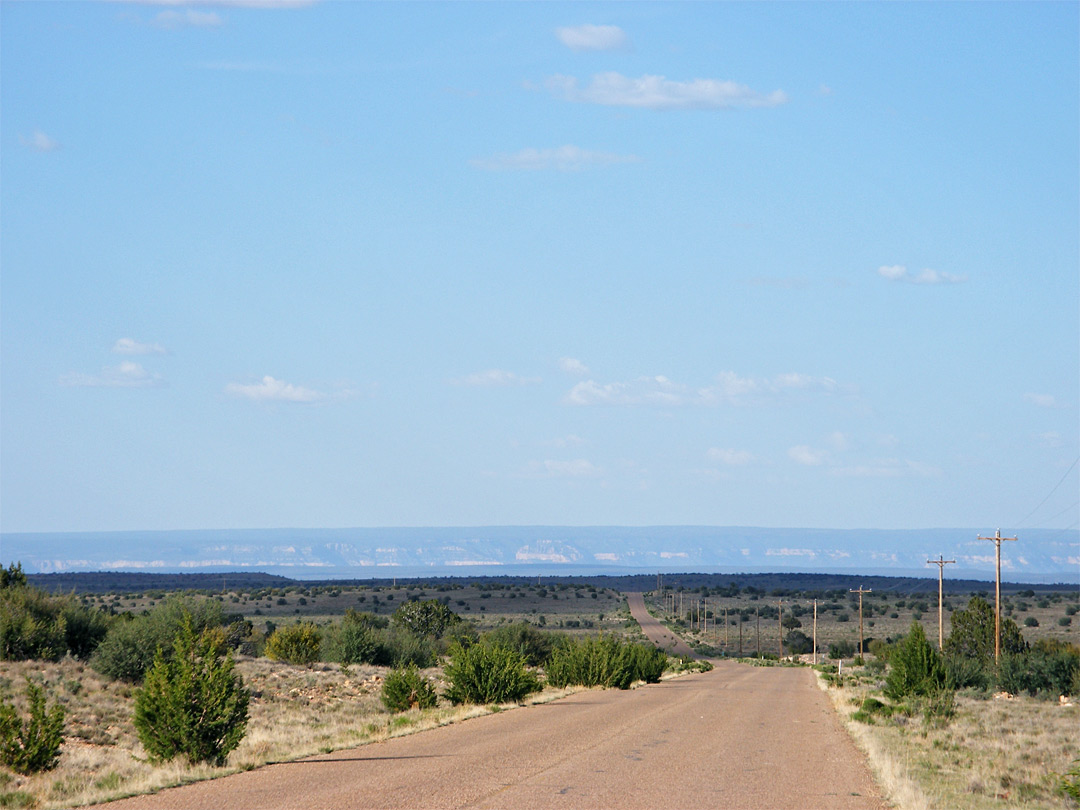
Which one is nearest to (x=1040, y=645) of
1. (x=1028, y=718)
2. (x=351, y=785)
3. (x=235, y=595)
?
(x=1028, y=718)

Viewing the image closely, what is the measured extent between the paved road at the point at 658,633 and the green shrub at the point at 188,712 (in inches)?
2500

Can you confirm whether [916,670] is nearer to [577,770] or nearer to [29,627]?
[577,770]

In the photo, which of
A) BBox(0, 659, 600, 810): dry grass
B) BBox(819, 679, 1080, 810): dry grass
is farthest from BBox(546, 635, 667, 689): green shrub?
BBox(819, 679, 1080, 810): dry grass

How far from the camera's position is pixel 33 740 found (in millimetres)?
18938

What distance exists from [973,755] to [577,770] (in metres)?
12.5

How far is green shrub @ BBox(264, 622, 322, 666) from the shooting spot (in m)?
47.1

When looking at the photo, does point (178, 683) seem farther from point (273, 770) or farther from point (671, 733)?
point (671, 733)

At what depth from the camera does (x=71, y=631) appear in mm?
35875

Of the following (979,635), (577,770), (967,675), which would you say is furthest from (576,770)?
(979,635)

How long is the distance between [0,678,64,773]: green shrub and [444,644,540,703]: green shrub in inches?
495

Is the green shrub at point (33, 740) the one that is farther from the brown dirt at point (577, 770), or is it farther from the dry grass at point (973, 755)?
the dry grass at point (973, 755)

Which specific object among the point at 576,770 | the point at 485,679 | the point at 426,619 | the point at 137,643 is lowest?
the point at 426,619

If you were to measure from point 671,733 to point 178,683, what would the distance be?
10.3 m

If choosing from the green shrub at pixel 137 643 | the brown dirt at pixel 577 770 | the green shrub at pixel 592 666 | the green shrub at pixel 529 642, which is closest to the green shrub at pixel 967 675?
the green shrub at pixel 592 666
